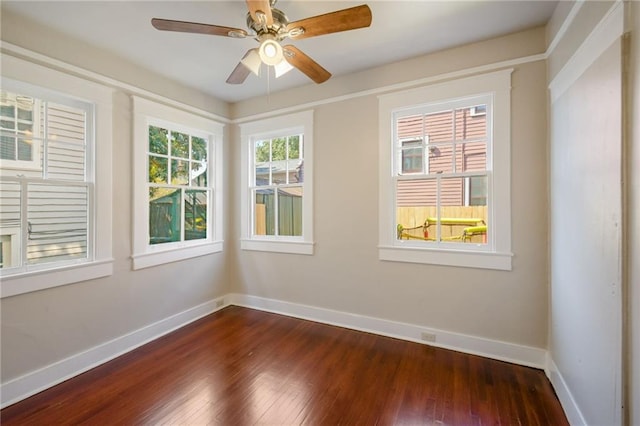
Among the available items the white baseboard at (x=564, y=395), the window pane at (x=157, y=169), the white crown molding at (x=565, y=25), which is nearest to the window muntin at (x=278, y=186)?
the window pane at (x=157, y=169)

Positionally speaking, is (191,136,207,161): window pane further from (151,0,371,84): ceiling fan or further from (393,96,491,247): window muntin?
(393,96,491,247): window muntin

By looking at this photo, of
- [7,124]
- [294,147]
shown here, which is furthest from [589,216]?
[7,124]

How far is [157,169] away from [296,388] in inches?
102

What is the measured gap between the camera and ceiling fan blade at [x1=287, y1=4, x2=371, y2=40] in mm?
1454

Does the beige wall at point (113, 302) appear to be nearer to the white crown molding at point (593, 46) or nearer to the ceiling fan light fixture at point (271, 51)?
the ceiling fan light fixture at point (271, 51)

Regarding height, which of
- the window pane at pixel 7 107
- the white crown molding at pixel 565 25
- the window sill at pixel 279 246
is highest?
the white crown molding at pixel 565 25

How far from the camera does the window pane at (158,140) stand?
9.61 ft

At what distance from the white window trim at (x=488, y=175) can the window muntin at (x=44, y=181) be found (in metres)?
2.73

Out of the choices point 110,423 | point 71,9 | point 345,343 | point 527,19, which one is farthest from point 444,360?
point 71,9

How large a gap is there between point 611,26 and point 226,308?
162 inches

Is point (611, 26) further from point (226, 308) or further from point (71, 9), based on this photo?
point (226, 308)

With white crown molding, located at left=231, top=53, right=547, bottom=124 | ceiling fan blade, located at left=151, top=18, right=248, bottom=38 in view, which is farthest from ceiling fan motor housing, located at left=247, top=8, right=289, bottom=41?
white crown molding, located at left=231, top=53, right=547, bottom=124

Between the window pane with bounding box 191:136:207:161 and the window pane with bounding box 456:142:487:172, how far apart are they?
298cm

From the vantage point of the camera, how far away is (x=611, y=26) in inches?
50.1
